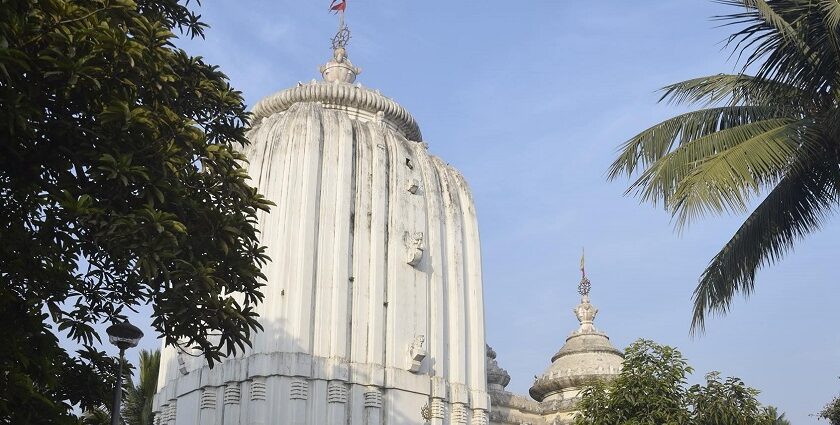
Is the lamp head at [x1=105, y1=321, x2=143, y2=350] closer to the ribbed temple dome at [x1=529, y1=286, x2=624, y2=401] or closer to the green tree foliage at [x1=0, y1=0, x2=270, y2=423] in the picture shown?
the green tree foliage at [x1=0, y1=0, x2=270, y2=423]

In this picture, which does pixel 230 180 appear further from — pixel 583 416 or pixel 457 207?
pixel 457 207

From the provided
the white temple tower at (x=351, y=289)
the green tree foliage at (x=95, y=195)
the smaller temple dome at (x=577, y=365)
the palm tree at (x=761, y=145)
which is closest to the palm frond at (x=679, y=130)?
the palm tree at (x=761, y=145)

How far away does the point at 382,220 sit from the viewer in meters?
33.3

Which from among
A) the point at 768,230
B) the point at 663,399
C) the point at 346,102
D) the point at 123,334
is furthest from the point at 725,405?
the point at 346,102

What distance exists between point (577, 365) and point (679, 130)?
28.2 meters

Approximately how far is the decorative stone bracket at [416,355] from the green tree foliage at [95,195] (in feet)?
64.6

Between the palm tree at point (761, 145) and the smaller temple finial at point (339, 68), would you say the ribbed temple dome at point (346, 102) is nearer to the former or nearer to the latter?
the smaller temple finial at point (339, 68)

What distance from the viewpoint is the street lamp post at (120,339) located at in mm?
13109

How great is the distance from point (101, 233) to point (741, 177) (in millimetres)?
7609

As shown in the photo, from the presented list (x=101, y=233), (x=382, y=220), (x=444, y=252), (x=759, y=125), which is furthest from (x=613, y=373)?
(x=101, y=233)

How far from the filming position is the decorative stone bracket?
32031mm

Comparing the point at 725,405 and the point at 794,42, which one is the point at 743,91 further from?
the point at 725,405

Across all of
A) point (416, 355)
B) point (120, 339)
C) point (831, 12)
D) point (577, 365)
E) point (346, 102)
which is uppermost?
point (346, 102)

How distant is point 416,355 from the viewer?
105 feet
